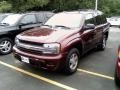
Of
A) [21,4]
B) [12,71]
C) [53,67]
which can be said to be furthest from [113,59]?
[21,4]

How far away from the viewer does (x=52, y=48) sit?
16.8 ft

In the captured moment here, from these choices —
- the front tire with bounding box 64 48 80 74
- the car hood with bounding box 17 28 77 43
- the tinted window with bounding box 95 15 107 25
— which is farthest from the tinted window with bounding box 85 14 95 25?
the front tire with bounding box 64 48 80 74

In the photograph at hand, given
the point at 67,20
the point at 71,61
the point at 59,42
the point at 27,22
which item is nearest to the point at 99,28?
the point at 67,20

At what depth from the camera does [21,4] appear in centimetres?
2230

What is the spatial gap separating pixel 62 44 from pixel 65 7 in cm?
2272

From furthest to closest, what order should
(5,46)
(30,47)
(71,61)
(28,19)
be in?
1. (28,19)
2. (5,46)
3. (71,61)
4. (30,47)

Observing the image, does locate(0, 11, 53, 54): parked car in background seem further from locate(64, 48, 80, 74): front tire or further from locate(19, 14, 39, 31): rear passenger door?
locate(64, 48, 80, 74): front tire

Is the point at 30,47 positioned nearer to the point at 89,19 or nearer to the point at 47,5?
the point at 89,19

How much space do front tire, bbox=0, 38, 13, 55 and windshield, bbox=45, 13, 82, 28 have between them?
1.99m

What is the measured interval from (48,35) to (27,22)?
11.1 ft

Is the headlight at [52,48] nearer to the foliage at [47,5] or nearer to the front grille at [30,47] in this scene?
the front grille at [30,47]

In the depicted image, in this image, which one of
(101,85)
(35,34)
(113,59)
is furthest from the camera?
(113,59)

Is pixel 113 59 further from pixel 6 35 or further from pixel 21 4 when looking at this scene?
pixel 21 4

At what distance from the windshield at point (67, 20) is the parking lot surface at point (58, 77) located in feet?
4.44
